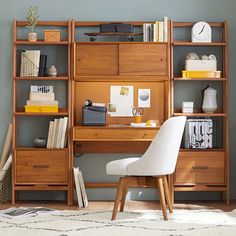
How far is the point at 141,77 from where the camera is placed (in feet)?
19.0

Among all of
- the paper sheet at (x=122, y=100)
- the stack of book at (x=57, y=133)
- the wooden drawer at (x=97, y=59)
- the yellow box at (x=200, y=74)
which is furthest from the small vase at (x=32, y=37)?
the yellow box at (x=200, y=74)

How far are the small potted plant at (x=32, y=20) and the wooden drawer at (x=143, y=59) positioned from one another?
862 millimetres

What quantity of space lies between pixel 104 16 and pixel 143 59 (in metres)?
0.67

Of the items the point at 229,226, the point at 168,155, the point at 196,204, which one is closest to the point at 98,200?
the point at 196,204

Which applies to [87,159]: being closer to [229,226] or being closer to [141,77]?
[141,77]

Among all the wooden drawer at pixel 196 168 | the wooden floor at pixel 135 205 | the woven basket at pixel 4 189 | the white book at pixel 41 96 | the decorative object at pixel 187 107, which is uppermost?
the white book at pixel 41 96

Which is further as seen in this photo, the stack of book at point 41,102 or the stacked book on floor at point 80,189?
the stack of book at point 41,102

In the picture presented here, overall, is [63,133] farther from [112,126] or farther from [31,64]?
[31,64]

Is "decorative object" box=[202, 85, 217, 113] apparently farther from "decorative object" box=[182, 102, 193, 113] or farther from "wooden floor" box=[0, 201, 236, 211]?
"wooden floor" box=[0, 201, 236, 211]

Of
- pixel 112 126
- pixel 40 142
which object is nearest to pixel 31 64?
pixel 40 142

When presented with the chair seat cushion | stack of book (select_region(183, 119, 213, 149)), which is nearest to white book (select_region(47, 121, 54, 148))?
the chair seat cushion

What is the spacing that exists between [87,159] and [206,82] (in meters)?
1.44

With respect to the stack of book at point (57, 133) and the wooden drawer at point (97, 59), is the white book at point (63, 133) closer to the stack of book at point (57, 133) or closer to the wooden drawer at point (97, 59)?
the stack of book at point (57, 133)

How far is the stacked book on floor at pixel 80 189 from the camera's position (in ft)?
18.5
